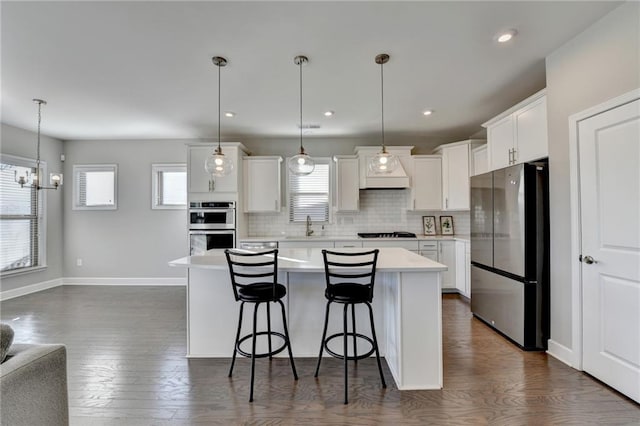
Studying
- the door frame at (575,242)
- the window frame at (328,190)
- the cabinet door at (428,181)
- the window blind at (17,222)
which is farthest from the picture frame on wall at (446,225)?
the window blind at (17,222)

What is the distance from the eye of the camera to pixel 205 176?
4.58 metres

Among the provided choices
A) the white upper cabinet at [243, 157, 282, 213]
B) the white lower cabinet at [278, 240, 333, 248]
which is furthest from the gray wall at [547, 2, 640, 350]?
the white upper cabinet at [243, 157, 282, 213]

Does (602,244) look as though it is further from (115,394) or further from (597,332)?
(115,394)

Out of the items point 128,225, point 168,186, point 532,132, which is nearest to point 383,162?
point 532,132

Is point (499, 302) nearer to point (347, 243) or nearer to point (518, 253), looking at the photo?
point (518, 253)

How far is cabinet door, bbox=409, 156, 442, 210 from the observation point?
4867 mm

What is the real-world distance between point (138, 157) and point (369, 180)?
425cm

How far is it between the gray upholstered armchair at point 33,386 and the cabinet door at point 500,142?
4046mm

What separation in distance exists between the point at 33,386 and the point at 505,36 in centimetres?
355

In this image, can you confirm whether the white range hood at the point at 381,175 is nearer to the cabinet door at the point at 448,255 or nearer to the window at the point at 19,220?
the cabinet door at the point at 448,255

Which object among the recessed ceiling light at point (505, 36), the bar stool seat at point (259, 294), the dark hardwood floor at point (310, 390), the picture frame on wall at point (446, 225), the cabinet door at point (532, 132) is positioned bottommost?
the dark hardwood floor at point (310, 390)

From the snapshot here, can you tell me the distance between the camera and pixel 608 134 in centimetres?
207

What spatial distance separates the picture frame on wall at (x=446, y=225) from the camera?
16.9 ft

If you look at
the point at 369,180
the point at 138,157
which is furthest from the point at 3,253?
the point at 369,180
